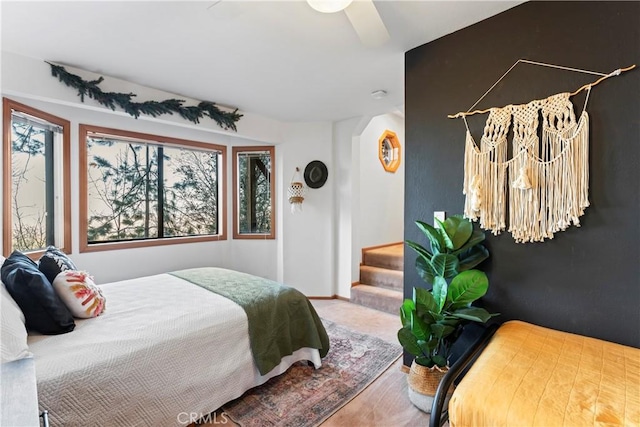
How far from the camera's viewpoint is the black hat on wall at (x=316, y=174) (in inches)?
161

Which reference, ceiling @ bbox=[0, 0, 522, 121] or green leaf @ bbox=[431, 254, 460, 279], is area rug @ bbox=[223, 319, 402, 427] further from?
ceiling @ bbox=[0, 0, 522, 121]

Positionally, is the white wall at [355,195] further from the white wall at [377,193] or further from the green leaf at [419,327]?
the green leaf at [419,327]

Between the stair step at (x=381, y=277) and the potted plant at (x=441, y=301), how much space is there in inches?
71.3

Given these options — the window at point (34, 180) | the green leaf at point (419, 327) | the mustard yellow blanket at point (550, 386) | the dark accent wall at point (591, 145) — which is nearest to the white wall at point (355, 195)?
the dark accent wall at point (591, 145)

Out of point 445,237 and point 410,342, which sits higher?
point 445,237

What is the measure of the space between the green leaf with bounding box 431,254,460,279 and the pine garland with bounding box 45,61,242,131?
2800 millimetres

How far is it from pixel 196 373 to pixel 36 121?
8.74 ft

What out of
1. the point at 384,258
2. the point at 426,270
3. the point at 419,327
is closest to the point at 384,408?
the point at 419,327

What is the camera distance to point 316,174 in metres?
4.09

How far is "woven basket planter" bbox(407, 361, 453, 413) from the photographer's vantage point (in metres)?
1.77

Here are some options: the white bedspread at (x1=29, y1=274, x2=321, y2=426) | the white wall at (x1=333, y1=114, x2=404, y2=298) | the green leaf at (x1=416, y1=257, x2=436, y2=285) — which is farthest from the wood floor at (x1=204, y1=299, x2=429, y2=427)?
the white wall at (x1=333, y1=114, x2=404, y2=298)

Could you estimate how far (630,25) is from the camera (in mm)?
1396

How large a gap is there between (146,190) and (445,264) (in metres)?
3.39

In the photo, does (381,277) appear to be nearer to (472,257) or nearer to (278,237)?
(278,237)
